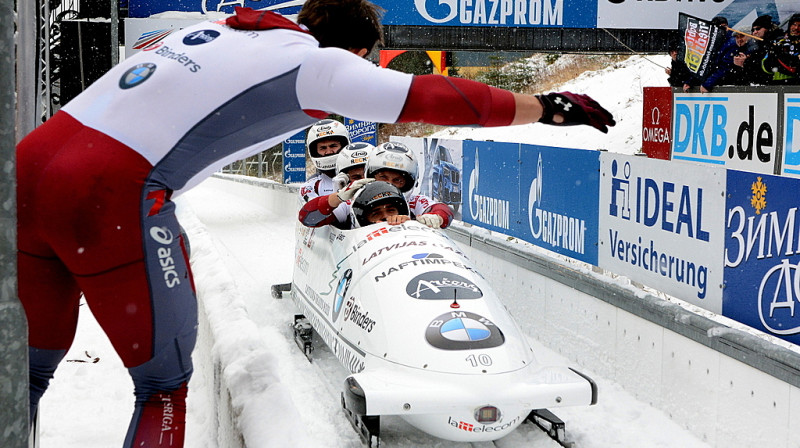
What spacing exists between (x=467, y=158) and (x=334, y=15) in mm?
4718

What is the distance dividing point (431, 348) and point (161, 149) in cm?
Answer: 166

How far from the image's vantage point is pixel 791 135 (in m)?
6.74

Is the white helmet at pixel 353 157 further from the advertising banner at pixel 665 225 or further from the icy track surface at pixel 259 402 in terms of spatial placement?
the advertising banner at pixel 665 225

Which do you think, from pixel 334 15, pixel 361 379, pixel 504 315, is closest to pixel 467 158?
pixel 504 315

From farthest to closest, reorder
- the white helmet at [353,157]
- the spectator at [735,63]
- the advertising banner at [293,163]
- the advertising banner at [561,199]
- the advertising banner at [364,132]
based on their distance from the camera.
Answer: the advertising banner at [293,163] < the advertising banner at [364,132] < the spectator at [735,63] < the white helmet at [353,157] < the advertising banner at [561,199]

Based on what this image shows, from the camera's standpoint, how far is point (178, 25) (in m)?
10.5

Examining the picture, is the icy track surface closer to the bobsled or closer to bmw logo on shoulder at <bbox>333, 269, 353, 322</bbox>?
the bobsled

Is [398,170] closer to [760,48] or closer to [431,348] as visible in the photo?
[431,348]

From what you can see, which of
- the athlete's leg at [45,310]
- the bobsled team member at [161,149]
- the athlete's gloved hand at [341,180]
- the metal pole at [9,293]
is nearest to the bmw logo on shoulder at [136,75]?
the bobsled team member at [161,149]

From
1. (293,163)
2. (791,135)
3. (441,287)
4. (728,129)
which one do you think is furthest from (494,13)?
(441,287)

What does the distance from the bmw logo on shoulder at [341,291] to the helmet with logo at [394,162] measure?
2.69 ft

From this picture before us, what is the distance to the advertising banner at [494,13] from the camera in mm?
9828

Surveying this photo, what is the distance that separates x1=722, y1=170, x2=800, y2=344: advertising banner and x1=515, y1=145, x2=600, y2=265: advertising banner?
1183mm

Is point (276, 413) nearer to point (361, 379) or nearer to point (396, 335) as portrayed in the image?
point (361, 379)
